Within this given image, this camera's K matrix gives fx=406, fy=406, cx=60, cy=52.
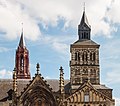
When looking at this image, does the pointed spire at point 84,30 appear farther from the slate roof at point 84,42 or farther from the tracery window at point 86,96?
the tracery window at point 86,96

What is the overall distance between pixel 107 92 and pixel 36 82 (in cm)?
1481

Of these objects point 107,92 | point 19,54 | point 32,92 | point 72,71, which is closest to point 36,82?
point 32,92

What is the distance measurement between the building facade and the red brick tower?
2058cm

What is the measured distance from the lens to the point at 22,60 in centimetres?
11062

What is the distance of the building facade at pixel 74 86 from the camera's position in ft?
260

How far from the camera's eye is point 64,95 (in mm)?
79750

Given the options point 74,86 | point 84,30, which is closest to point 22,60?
point 84,30

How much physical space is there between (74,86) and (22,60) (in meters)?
29.9

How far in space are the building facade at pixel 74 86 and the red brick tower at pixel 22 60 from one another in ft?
67.5

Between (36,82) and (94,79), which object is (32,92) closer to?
(36,82)

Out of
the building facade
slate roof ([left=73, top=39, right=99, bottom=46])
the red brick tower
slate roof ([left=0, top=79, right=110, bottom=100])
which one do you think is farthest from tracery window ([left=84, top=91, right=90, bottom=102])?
the red brick tower

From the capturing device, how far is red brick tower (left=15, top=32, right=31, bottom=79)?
108312 mm

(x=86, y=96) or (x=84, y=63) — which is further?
(x=84, y=63)

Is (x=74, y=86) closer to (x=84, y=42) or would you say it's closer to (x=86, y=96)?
(x=86, y=96)
